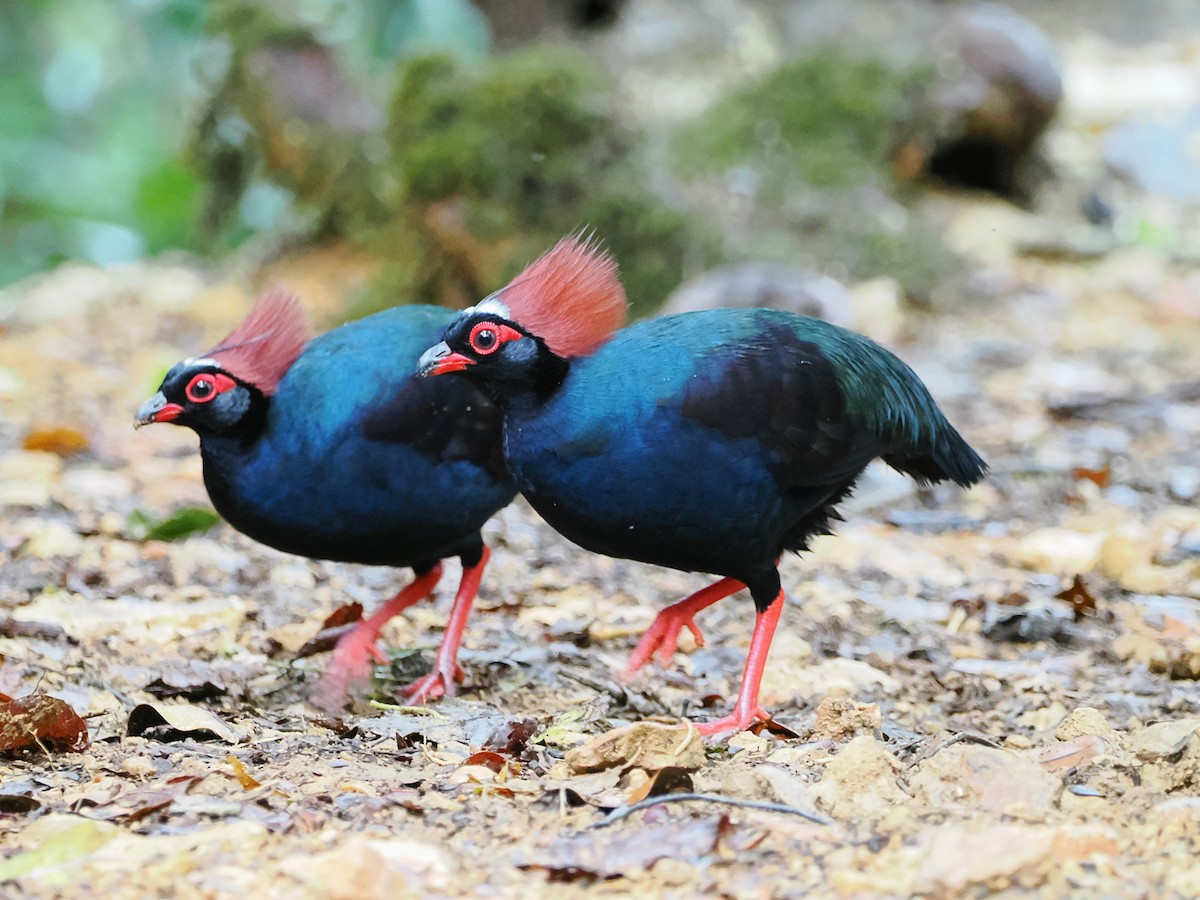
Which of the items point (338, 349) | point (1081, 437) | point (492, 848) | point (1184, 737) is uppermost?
point (1081, 437)

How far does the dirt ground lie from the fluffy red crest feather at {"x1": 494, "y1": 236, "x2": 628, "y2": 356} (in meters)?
1.00

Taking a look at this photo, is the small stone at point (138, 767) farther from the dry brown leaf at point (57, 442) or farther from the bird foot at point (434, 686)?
the dry brown leaf at point (57, 442)

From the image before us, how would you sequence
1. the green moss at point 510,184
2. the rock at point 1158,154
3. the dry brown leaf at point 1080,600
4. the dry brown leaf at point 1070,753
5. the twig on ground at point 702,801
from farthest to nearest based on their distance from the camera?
the rock at point 1158,154 → the green moss at point 510,184 → the dry brown leaf at point 1080,600 → the dry brown leaf at point 1070,753 → the twig on ground at point 702,801

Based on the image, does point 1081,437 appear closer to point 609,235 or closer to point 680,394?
point 609,235

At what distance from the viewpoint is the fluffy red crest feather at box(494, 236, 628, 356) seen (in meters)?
3.73

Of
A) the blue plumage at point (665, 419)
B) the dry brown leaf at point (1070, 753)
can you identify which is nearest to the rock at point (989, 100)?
the blue plumage at point (665, 419)

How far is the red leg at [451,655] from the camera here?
14.1 feet

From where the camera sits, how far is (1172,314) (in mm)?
10250

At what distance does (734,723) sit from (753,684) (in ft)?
0.48

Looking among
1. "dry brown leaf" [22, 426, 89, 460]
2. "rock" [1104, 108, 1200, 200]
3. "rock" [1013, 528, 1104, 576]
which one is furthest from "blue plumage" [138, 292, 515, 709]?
"rock" [1104, 108, 1200, 200]

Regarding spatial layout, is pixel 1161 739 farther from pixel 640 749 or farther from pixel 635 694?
pixel 635 694

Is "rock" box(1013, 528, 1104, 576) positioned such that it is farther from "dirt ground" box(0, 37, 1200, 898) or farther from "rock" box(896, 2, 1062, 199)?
"rock" box(896, 2, 1062, 199)

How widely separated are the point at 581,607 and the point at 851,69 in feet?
24.4

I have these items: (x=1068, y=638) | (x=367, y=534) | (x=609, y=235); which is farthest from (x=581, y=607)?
(x=609, y=235)
